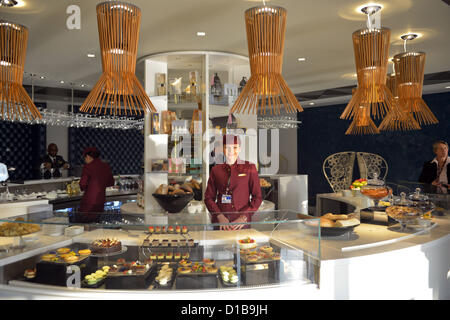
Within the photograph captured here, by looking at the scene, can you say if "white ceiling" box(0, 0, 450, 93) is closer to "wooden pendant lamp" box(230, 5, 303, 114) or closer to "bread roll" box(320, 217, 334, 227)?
"wooden pendant lamp" box(230, 5, 303, 114)

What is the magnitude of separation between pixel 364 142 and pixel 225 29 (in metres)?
6.05

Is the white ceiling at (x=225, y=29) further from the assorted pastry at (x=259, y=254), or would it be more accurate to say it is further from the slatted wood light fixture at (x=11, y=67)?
the assorted pastry at (x=259, y=254)

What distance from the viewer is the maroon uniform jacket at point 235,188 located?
10.3 feet

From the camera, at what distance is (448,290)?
2471 millimetres

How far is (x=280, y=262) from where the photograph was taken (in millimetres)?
1836

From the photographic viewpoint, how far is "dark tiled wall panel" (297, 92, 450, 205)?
7.43m

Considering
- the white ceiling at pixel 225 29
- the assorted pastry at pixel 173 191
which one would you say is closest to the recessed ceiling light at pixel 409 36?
the white ceiling at pixel 225 29

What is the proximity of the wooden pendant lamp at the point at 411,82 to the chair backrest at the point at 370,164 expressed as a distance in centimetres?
518

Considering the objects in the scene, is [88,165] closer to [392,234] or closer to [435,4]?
[392,234]

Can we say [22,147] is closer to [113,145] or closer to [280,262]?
[113,145]

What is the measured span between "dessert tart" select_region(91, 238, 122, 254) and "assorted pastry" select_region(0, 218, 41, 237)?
32 cm

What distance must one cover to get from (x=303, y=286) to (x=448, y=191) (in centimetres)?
241

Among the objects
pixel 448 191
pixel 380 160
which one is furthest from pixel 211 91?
pixel 380 160
